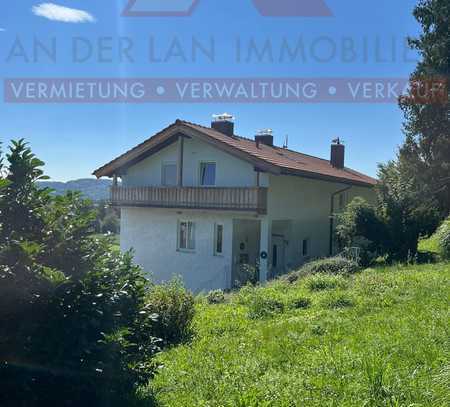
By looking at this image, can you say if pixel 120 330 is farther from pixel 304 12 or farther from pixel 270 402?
pixel 304 12

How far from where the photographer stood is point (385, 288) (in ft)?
30.8

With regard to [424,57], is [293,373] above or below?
below

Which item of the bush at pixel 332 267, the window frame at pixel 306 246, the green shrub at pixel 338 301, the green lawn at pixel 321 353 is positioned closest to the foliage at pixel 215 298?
the green lawn at pixel 321 353

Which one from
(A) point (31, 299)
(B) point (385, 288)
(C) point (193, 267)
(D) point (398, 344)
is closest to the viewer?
(A) point (31, 299)

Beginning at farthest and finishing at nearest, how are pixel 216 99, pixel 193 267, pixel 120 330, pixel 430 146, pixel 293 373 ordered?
pixel 430 146
pixel 193 267
pixel 216 99
pixel 293 373
pixel 120 330

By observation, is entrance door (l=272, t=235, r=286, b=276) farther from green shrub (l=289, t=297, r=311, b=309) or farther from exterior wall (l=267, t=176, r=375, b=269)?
green shrub (l=289, t=297, r=311, b=309)

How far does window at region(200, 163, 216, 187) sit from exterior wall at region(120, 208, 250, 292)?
1475mm

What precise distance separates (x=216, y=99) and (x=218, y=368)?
1103 cm

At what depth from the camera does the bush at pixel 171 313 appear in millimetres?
7629

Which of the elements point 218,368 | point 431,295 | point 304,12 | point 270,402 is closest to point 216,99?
point 304,12

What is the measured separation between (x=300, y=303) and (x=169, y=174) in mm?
13121

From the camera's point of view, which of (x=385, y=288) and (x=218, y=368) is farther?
(x=385, y=288)

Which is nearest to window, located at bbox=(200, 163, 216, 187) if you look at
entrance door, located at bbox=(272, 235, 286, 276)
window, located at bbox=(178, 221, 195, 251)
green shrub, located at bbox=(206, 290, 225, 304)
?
window, located at bbox=(178, 221, 195, 251)

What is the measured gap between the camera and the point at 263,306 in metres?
8.90
